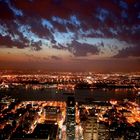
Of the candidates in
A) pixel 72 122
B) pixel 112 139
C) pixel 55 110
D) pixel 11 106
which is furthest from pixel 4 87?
pixel 112 139

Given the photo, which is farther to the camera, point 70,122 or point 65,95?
point 65,95

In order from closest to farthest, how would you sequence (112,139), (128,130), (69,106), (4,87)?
(112,139)
(128,130)
(69,106)
(4,87)

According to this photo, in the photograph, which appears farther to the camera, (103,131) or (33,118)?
(33,118)

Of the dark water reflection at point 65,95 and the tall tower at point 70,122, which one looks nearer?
the tall tower at point 70,122

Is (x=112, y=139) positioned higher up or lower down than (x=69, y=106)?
lower down

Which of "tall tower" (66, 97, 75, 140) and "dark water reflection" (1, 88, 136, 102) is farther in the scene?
"dark water reflection" (1, 88, 136, 102)

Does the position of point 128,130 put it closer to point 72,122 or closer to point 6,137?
point 72,122

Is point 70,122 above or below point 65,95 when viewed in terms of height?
below

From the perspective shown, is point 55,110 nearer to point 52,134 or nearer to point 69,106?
point 69,106

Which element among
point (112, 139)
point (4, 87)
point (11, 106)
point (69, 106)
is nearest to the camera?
point (112, 139)
